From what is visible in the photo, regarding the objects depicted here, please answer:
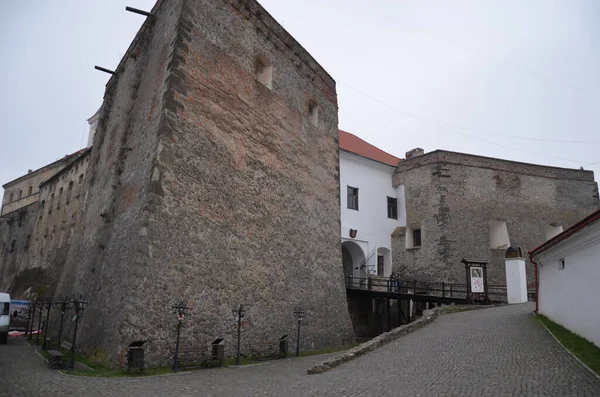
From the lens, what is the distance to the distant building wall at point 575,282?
8.50m

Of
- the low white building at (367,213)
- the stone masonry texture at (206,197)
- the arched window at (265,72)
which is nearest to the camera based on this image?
the stone masonry texture at (206,197)

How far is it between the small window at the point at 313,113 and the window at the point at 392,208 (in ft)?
32.9

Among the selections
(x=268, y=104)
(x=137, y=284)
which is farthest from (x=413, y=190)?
(x=137, y=284)

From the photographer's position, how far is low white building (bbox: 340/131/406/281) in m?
24.1

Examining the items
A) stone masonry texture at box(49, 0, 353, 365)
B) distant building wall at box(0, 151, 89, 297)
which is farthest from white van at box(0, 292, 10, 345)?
distant building wall at box(0, 151, 89, 297)

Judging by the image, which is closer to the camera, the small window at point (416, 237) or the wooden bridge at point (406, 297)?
the wooden bridge at point (406, 297)

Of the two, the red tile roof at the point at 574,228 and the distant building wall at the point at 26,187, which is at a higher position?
the distant building wall at the point at 26,187

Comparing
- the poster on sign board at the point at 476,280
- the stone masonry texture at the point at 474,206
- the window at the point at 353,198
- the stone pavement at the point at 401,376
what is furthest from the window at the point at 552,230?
the stone pavement at the point at 401,376

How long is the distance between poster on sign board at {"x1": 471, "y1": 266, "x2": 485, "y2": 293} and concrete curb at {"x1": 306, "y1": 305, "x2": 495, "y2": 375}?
4.20 feet

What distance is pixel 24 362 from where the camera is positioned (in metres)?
10.2

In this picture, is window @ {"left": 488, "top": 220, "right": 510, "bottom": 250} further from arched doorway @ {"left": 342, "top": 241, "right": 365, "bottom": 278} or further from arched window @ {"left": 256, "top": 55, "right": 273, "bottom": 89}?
arched window @ {"left": 256, "top": 55, "right": 273, "bottom": 89}

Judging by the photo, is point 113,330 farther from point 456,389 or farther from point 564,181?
point 564,181

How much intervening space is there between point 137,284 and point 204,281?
1.90 meters

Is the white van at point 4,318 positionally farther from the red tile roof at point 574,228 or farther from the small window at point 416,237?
the small window at point 416,237
